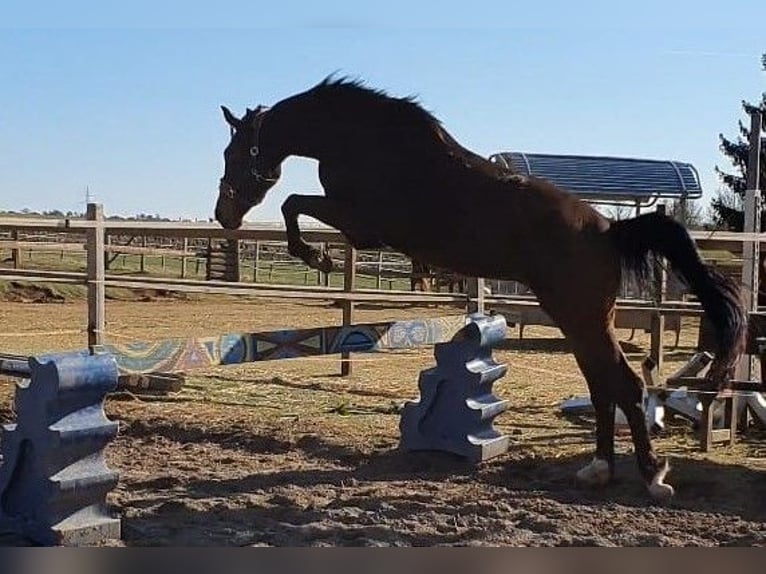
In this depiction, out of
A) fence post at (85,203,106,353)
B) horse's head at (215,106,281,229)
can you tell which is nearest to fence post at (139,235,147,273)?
fence post at (85,203,106,353)

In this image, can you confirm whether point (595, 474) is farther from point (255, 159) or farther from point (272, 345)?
point (255, 159)

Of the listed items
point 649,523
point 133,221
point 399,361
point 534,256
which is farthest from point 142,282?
point 649,523

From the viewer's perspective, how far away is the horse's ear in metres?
3.62

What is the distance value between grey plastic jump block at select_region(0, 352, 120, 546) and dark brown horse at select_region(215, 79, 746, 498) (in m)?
1.03

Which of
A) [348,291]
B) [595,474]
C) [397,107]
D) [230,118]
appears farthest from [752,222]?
[348,291]

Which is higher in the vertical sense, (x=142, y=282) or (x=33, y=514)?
(x=142, y=282)

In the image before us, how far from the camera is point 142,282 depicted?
6.87 m

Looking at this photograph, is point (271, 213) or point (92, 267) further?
point (92, 267)

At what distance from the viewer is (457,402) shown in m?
4.46

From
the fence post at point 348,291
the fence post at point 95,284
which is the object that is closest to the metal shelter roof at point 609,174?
the fence post at point 95,284

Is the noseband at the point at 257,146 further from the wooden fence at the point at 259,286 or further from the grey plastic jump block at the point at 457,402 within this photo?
the grey plastic jump block at the point at 457,402

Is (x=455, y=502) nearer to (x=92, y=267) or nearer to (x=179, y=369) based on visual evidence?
(x=179, y=369)

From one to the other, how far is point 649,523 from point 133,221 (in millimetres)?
3802

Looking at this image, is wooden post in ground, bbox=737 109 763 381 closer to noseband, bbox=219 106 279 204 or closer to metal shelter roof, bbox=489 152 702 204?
metal shelter roof, bbox=489 152 702 204
